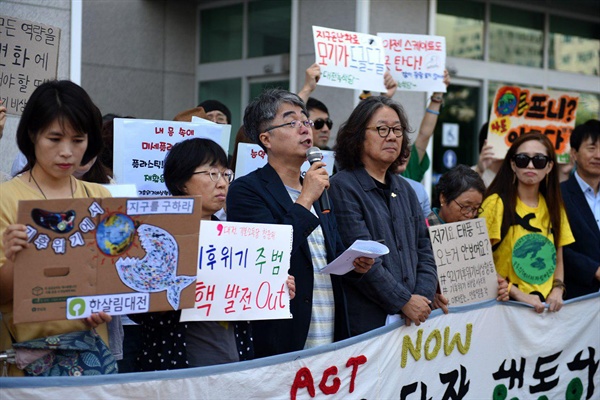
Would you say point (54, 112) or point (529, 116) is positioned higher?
point (529, 116)

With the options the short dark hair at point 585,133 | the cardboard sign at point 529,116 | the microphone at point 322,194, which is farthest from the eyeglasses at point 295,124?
the cardboard sign at point 529,116

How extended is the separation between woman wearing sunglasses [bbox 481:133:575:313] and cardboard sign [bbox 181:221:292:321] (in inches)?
87.0

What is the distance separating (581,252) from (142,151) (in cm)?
323

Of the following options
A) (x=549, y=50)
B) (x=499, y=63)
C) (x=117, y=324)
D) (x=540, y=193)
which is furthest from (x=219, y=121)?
(x=549, y=50)

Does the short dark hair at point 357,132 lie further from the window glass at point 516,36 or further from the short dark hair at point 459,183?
the window glass at point 516,36

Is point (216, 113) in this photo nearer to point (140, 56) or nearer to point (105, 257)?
point (105, 257)

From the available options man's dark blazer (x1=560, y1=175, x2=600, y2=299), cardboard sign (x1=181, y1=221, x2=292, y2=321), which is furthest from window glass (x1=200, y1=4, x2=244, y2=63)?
cardboard sign (x1=181, y1=221, x2=292, y2=321)

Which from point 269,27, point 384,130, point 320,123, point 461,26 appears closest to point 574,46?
point 461,26

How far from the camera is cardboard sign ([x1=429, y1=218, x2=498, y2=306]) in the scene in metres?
4.95

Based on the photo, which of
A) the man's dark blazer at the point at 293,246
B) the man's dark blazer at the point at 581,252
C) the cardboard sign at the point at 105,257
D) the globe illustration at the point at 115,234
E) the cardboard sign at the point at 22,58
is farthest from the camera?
the man's dark blazer at the point at 581,252

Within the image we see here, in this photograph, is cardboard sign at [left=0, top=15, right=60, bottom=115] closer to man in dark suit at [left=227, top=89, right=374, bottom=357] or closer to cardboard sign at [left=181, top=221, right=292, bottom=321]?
man in dark suit at [left=227, top=89, right=374, bottom=357]

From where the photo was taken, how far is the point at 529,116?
7.59 metres

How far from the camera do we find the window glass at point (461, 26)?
10.3 meters

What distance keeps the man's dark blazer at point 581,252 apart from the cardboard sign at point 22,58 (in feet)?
12.1
